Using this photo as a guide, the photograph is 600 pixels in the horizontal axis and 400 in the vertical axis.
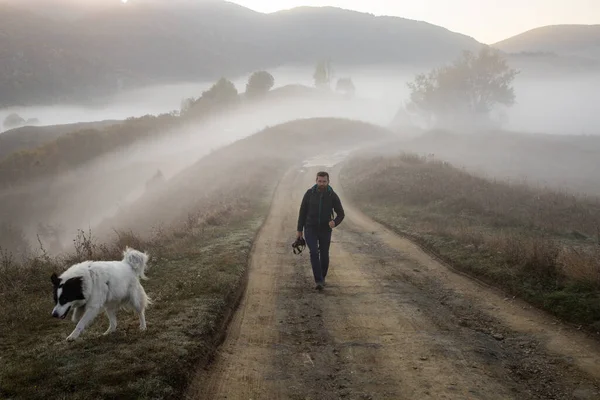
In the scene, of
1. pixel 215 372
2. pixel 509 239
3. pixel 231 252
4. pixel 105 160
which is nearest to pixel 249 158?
pixel 231 252

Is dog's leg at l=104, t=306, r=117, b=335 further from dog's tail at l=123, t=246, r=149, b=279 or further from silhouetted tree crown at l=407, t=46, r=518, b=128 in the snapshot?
silhouetted tree crown at l=407, t=46, r=518, b=128

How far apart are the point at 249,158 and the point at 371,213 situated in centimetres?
3063

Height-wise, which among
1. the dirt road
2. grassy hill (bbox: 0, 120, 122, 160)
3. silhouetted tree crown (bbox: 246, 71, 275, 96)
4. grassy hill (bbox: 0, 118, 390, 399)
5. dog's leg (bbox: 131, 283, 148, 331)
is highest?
silhouetted tree crown (bbox: 246, 71, 275, 96)

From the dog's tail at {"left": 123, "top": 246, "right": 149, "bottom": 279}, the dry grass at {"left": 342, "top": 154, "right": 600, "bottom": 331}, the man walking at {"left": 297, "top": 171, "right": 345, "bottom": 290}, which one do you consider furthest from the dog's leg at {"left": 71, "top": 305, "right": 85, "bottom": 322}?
the dry grass at {"left": 342, "top": 154, "right": 600, "bottom": 331}

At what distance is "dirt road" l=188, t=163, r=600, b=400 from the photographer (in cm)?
686

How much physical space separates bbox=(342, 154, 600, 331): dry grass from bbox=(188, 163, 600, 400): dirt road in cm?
81

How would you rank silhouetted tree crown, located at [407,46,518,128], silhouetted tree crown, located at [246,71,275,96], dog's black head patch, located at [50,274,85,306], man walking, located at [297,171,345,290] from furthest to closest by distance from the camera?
silhouetted tree crown, located at [246,71,275,96]
silhouetted tree crown, located at [407,46,518,128]
man walking, located at [297,171,345,290]
dog's black head patch, located at [50,274,85,306]

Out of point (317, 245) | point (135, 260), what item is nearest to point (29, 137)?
point (317, 245)

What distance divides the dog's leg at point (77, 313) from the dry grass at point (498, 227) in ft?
32.2

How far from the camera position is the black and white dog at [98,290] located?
767 cm

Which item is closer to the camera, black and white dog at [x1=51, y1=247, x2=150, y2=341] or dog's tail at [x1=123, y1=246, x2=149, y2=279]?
black and white dog at [x1=51, y1=247, x2=150, y2=341]

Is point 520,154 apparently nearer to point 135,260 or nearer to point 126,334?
point 135,260

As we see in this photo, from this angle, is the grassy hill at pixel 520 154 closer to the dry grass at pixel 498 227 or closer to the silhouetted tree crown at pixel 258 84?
the dry grass at pixel 498 227

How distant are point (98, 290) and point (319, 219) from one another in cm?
601
